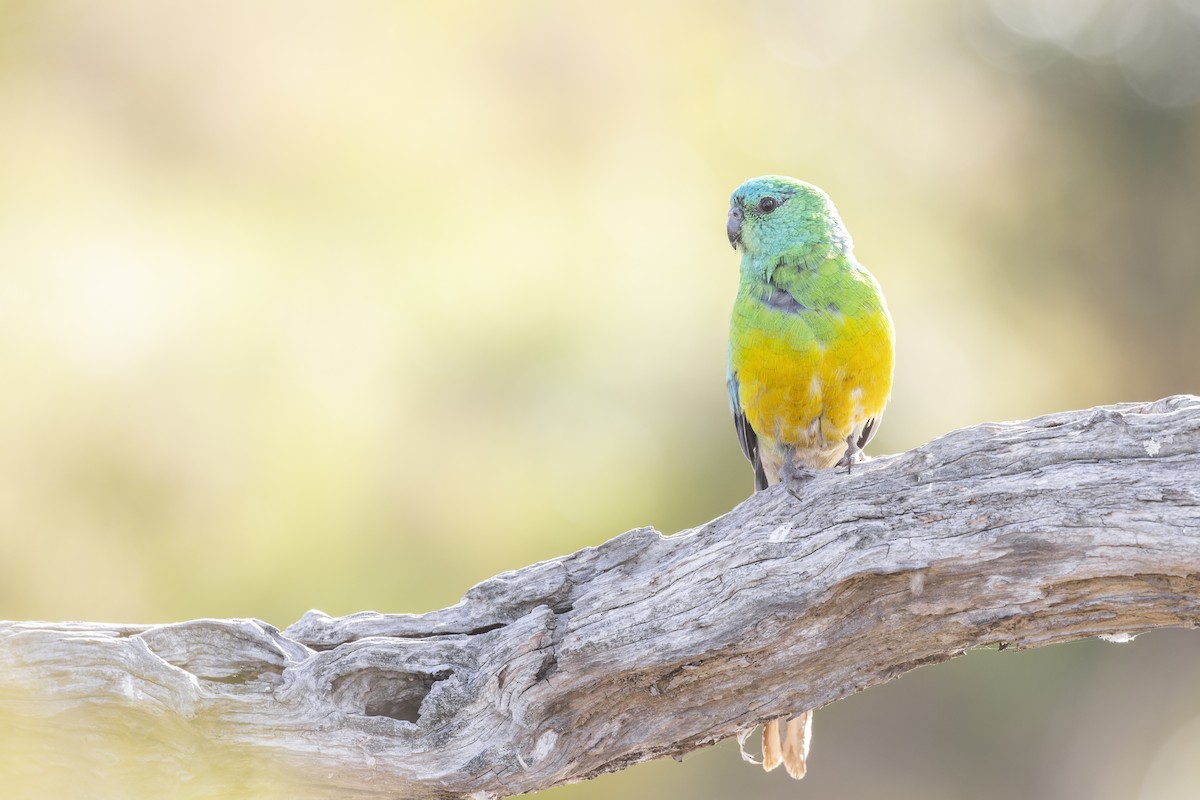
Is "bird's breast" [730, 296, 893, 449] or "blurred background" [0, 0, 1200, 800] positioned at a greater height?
"blurred background" [0, 0, 1200, 800]

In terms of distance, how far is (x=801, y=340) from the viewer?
4.09 m

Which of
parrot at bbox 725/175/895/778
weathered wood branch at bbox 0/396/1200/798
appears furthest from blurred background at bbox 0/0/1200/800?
parrot at bbox 725/175/895/778

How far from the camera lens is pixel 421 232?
379 inches

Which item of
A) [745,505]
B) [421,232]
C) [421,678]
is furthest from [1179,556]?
[421,232]

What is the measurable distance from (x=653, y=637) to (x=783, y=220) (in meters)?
1.99

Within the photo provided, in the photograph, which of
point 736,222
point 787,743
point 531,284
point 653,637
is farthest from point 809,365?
point 531,284

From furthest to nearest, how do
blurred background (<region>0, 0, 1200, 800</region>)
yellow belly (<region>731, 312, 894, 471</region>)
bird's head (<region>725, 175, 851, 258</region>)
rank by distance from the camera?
blurred background (<region>0, 0, 1200, 800</region>) → bird's head (<region>725, 175, 851, 258</region>) → yellow belly (<region>731, 312, 894, 471</region>)

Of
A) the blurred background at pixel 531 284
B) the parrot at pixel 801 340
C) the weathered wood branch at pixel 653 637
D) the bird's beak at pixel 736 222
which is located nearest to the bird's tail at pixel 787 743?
the parrot at pixel 801 340

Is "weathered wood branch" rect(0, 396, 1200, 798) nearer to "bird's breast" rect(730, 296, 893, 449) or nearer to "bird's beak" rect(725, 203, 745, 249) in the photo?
"bird's breast" rect(730, 296, 893, 449)

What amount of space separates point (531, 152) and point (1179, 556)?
8.53m

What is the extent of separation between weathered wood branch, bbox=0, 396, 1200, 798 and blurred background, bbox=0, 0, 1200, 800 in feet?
12.7

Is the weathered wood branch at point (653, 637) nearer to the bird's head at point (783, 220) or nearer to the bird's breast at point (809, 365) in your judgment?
the bird's breast at point (809, 365)

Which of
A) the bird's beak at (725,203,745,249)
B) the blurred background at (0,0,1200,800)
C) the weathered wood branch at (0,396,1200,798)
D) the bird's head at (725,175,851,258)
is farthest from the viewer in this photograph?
the blurred background at (0,0,1200,800)

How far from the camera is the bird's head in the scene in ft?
14.5
